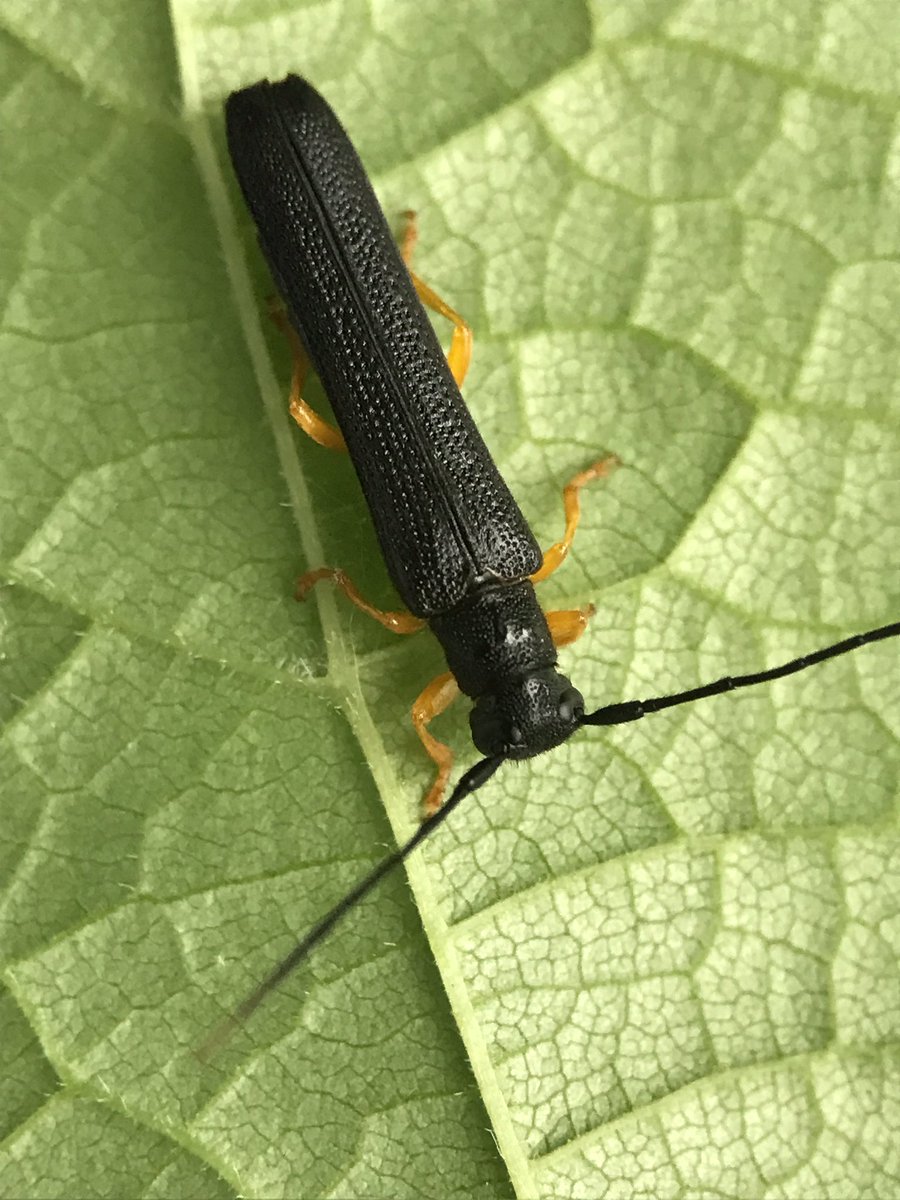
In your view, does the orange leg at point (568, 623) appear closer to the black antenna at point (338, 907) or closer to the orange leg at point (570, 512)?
the orange leg at point (570, 512)

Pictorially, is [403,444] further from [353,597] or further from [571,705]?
[571,705]

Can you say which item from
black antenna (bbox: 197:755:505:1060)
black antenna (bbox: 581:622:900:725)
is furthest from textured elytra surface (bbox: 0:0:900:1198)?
black antenna (bbox: 581:622:900:725)

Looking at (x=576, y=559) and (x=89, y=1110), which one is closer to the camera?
(x=89, y=1110)

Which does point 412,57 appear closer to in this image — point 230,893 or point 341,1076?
point 230,893

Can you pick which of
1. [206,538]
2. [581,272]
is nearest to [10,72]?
[206,538]

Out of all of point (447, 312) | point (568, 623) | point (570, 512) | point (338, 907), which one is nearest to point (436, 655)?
point (568, 623)

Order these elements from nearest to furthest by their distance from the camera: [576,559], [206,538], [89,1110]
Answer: [89,1110]
[206,538]
[576,559]
